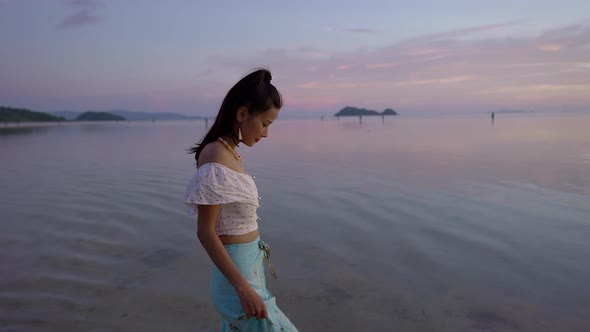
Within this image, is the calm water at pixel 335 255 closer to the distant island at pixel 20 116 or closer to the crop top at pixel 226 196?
the crop top at pixel 226 196

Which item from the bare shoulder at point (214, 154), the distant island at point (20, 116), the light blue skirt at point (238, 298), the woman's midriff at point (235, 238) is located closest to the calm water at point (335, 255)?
the light blue skirt at point (238, 298)

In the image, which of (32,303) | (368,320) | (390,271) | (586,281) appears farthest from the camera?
(390,271)

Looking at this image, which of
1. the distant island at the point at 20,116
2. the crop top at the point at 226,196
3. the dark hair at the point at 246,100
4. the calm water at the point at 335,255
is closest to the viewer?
the crop top at the point at 226,196

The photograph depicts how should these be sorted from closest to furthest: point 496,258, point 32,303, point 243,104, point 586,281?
point 243,104 < point 32,303 < point 586,281 < point 496,258

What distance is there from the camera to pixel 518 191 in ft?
30.6

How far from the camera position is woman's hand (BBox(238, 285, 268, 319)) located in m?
1.86

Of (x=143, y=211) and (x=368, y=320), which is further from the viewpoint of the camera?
(x=143, y=211)

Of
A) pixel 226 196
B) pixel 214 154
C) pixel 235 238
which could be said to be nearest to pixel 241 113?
pixel 214 154

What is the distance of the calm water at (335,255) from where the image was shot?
12.9 feet

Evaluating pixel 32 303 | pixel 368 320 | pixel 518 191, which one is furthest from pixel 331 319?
pixel 518 191

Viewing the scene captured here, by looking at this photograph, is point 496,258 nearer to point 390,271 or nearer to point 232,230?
point 390,271

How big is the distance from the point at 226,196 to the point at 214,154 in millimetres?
209

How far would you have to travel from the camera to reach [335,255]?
5496 mm

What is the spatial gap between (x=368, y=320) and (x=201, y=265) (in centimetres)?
232
